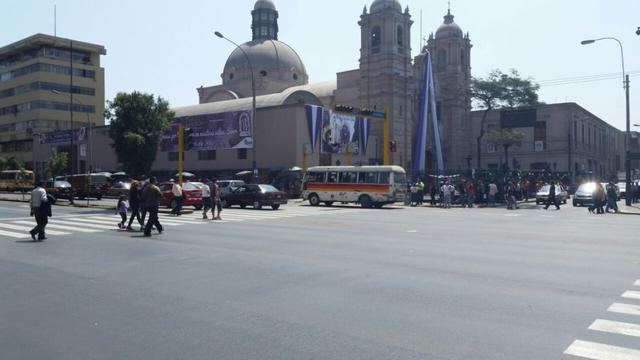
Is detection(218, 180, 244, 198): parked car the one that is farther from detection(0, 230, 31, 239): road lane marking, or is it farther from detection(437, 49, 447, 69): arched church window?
detection(437, 49, 447, 69): arched church window

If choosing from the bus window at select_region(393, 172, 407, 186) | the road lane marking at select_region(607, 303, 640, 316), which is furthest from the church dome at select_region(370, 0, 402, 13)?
the road lane marking at select_region(607, 303, 640, 316)

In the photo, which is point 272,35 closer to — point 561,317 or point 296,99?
point 296,99

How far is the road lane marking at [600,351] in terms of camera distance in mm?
4969

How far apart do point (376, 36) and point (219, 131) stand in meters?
25.5

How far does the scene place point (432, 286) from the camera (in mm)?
8102

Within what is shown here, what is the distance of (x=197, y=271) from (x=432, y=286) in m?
4.09

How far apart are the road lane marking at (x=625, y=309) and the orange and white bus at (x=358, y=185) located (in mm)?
23338

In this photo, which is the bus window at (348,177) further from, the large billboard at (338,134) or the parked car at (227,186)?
the large billboard at (338,134)

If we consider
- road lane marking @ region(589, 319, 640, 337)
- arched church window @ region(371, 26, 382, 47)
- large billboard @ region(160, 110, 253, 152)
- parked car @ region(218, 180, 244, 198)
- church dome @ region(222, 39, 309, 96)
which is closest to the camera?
road lane marking @ region(589, 319, 640, 337)

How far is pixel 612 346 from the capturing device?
5.28 metres

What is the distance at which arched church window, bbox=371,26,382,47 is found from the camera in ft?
208

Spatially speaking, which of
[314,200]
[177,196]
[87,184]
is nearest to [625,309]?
[177,196]

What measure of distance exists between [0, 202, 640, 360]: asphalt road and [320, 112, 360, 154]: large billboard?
34.0 meters

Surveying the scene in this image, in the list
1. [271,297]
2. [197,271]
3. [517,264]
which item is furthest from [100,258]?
[517,264]
